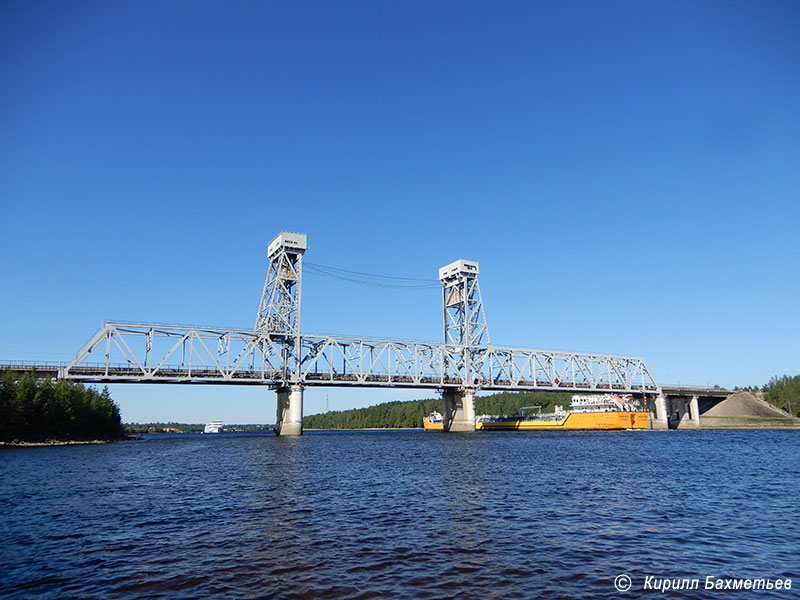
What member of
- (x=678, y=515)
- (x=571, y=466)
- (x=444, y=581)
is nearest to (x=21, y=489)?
(x=444, y=581)

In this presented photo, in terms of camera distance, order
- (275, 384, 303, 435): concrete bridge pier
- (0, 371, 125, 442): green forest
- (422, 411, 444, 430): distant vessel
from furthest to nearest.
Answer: (422, 411, 444, 430): distant vessel, (275, 384, 303, 435): concrete bridge pier, (0, 371, 125, 442): green forest

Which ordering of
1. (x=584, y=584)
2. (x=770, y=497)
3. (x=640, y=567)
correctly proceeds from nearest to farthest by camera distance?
(x=584, y=584) < (x=640, y=567) < (x=770, y=497)

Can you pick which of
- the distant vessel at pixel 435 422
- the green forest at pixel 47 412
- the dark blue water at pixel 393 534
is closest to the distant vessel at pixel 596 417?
the distant vessel at pixel 435 422

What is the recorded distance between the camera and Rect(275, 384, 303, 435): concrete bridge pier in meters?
81.7

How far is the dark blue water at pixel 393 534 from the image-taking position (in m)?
10.8

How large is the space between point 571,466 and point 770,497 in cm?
1356

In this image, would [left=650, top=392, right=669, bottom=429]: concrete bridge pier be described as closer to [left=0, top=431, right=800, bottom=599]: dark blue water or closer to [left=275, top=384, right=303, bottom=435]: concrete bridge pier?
[left=275, top=384, right=303, bottom=435]: concrete bridge pier

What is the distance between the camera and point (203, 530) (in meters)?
15.8

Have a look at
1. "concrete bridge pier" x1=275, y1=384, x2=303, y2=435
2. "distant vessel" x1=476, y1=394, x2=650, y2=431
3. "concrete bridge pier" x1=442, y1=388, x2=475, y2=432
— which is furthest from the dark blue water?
"distant vessel" x1=476, y1=394, x2=650, y2=431

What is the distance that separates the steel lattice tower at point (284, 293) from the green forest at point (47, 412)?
30.2 meters

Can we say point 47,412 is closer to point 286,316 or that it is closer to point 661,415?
point 286,316

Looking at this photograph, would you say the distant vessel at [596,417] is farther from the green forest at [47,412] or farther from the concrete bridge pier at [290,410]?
the green forest at [47,412]

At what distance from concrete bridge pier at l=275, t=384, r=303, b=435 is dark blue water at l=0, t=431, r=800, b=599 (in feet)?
174

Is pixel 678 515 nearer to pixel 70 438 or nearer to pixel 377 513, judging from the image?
pixel 377 513
